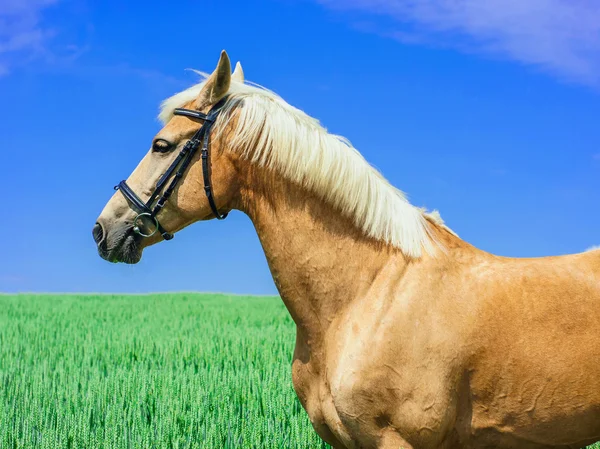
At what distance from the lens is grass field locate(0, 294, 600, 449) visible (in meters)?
4.96

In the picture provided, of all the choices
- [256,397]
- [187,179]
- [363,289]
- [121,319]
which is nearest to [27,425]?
[256,397]

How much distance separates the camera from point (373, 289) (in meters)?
3.12

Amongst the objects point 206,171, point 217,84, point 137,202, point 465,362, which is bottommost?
point 465,362

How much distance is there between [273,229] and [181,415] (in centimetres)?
311

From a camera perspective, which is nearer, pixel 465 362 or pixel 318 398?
pixel 465 362

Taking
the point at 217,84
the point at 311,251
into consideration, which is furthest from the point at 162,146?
the point at 311,251

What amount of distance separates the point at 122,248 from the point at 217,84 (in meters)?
1.09

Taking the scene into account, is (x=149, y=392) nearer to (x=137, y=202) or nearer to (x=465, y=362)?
(x=137, y=202)

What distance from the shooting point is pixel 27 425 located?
5449 millimetres

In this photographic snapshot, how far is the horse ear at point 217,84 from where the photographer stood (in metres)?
3.15

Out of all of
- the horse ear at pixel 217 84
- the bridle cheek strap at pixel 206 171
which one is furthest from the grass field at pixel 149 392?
the horse ear at pixel 217 84

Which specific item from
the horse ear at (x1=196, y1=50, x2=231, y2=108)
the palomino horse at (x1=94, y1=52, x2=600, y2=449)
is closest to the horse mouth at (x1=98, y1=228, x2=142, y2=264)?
the palomino horse at (x1=94, y1=52, x2=600, y2=449)

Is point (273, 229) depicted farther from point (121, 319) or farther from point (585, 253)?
point (121, 319)

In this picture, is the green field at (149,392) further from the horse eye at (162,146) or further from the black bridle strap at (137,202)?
the horse eye at (162,146)
